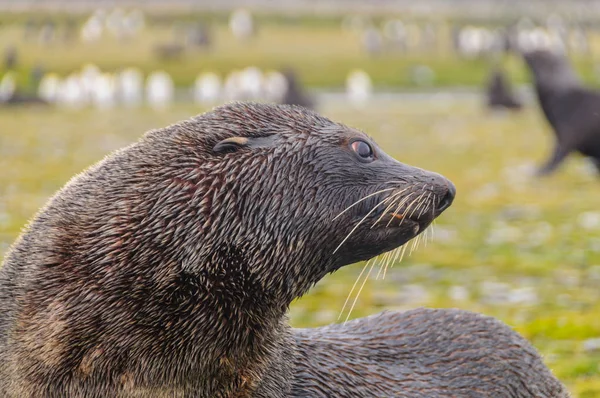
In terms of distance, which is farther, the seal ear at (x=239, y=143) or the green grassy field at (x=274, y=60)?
the green grassy field at (x=274, y=60)

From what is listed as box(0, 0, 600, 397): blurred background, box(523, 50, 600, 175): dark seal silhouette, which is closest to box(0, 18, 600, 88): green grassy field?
box(0, 0, 600, 397): blurred background

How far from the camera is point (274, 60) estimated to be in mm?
60219

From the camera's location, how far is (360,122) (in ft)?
105

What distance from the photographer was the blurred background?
9945 mm

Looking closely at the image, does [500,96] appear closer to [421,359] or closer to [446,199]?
[421,359]

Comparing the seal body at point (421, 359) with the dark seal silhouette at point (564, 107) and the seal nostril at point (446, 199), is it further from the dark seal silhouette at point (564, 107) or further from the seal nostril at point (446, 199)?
the dark seal silhouette at point (564, 107)

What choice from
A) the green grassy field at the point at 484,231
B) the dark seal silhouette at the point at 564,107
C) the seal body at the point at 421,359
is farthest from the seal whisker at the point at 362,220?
the dark seal silhouette at the point at 564,107

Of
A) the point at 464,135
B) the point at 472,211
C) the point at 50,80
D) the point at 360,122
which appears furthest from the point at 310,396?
the point at 50,80

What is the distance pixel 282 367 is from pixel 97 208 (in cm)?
116

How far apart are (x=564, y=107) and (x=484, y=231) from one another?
24.7ft

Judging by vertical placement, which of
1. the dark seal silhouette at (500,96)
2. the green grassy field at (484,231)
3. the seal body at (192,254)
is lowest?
the dark seal silhouette at (500,96)

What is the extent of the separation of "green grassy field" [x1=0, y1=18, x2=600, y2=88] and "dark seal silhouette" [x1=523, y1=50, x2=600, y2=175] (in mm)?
31603

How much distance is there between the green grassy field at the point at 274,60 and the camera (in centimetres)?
5566

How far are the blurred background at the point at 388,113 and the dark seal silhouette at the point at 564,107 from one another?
2.16ft
